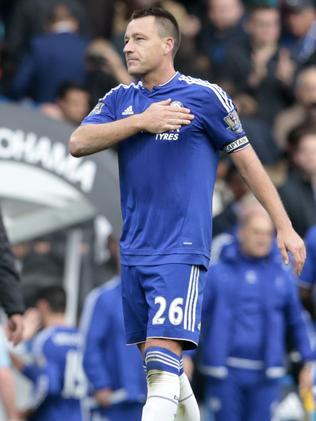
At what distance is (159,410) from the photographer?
872 centimetres

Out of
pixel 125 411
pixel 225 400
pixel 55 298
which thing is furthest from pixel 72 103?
pixel 225 400

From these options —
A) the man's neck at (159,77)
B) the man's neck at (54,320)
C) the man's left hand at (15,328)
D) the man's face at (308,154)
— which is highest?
the man's neck at (159,77)

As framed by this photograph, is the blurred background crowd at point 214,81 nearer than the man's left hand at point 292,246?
No

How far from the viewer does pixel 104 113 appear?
30.1 ft

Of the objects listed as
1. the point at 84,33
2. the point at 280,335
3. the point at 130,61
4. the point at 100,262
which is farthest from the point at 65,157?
the point at 130,61

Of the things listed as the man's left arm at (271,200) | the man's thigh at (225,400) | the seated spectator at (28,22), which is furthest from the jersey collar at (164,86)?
the seated spectator at (28,22)

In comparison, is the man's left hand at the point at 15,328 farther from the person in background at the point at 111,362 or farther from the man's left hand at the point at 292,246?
the person in background at the point at 111,362

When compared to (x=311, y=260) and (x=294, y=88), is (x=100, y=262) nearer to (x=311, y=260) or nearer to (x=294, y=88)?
(x=311, y=260)

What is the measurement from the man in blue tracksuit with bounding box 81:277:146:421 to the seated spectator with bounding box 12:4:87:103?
3584 mm

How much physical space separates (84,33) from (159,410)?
31.8 ft

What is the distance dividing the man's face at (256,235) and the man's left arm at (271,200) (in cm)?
448

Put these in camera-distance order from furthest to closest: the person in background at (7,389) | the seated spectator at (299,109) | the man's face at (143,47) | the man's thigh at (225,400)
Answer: the seated spectator at (299,109) → the man's thigh at (225,400) → the person in background at (7,389) → the man's face at (143,47)

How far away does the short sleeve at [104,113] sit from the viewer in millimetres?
9125

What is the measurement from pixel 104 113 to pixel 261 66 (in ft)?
29.6
